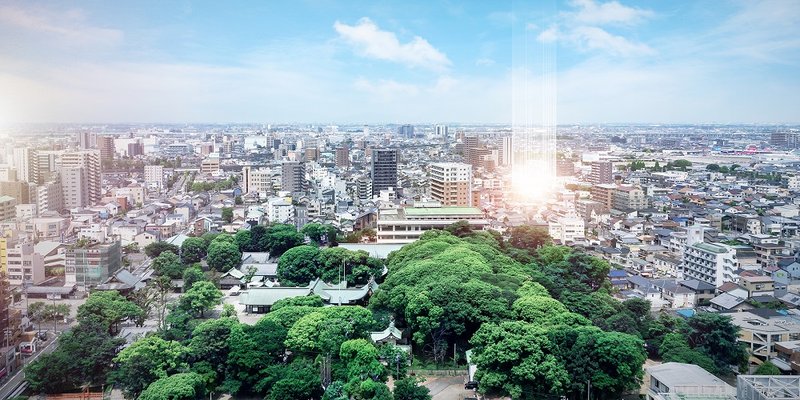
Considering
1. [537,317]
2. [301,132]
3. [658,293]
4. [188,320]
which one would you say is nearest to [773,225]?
[658,293]

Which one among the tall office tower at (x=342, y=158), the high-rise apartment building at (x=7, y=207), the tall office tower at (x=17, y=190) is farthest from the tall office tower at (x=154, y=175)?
the high-rise apartment building at (x=7, y=207)

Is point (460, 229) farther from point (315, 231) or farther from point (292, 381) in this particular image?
point (292, 381)

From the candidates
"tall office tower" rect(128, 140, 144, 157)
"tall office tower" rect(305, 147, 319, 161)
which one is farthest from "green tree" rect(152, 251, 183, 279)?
"tall office tower" rect(305, 147, 319, 161)

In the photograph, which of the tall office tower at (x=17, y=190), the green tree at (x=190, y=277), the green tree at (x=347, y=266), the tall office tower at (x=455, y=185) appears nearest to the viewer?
Result: the tall office tower at (x=17, y=190)

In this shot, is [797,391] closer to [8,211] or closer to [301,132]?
[8,211]

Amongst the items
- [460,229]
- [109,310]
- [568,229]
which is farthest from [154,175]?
[109,310]

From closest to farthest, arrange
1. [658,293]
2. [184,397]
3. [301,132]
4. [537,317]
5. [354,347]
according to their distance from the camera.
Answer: [184,397] → [354,347] → [537,317] → [658,293] → [301,132]

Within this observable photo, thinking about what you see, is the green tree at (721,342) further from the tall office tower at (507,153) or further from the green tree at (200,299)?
the tall office tower at (507,153)
